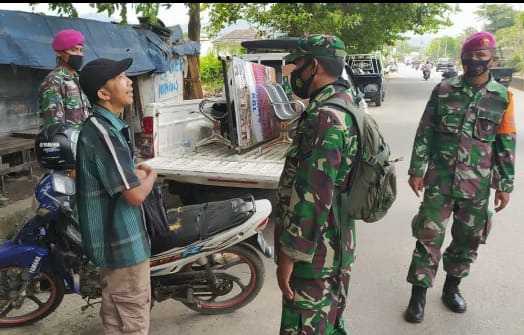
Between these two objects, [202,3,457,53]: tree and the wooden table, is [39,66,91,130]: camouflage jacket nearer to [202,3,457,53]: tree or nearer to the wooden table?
the wooden table

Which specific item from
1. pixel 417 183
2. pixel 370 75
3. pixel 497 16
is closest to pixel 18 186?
pixel 417 183

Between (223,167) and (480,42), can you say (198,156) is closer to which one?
(223,167)

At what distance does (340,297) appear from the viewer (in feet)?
6.88

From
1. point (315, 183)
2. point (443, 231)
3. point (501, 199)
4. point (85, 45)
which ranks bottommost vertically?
point (443, 231)

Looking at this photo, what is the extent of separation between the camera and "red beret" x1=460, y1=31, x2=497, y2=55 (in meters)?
2.71

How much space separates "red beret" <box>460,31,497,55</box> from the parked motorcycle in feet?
5.24

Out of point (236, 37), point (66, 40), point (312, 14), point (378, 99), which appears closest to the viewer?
point (66, 40)

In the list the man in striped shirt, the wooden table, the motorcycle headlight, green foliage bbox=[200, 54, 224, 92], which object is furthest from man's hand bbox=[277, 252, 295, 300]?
green foliage bbox=[200, 54, 224, 92]

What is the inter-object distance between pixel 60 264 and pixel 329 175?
6.02 ft

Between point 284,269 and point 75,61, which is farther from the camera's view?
point 75,61

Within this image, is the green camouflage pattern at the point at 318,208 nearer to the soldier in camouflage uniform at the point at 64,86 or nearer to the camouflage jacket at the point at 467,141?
the camouflage jacket at the point at 467,141

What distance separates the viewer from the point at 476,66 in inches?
107

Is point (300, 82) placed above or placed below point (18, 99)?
above

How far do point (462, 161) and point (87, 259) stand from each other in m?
2.36
